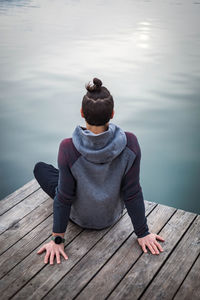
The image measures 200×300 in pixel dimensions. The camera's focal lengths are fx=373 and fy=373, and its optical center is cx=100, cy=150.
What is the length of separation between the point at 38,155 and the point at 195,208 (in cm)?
180

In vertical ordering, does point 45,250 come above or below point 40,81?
above

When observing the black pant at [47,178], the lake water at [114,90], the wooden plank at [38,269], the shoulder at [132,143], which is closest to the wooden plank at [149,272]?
the wooden plank at [38,269]

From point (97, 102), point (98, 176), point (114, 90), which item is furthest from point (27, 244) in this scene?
point (114, 90)

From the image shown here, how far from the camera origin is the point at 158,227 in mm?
2174

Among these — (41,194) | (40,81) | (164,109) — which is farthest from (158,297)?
(40,81)

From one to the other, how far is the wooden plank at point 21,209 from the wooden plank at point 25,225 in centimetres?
3

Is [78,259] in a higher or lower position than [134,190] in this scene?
lower

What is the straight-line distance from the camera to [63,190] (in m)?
1.88

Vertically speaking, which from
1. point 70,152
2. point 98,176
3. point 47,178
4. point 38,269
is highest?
point 70,152

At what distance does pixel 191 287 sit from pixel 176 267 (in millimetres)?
143

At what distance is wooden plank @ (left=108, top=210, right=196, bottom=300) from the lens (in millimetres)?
1697

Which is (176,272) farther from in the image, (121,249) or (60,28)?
(60,28)

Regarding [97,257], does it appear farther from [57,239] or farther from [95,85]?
[95,85]

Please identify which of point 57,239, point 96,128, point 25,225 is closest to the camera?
point 96,128
